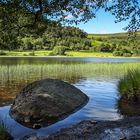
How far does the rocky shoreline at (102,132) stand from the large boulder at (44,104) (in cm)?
258

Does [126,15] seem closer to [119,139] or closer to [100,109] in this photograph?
[100,109]

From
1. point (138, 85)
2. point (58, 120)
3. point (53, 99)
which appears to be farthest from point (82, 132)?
point (138, 85)

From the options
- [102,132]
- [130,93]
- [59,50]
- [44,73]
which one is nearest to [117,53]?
[59,50]

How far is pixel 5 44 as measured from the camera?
19000mm

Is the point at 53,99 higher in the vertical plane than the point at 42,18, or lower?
lower

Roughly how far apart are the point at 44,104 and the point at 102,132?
5434 millimetres

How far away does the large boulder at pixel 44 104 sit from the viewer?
594 inches

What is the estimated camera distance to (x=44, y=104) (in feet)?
52.1

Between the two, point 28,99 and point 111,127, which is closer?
point 111,127

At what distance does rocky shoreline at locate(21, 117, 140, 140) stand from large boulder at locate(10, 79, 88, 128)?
8.46 feet

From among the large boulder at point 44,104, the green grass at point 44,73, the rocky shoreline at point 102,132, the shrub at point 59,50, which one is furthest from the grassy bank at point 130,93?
the shrub at point 59,50

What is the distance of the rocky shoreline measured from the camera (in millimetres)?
10477

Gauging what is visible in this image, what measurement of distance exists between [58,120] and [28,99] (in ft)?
7.09

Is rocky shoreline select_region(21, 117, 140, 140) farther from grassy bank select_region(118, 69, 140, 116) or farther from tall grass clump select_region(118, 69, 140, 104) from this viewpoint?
tall grass clump select_region(118, 69, 140, 104)
